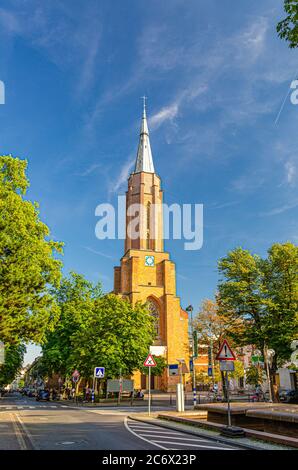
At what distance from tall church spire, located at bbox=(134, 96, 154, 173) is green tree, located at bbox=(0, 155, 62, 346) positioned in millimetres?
52352

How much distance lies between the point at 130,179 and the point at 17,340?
5558 centimetres

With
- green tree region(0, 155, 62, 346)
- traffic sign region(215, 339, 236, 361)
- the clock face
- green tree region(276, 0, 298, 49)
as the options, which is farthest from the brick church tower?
green tree region(276, 0, 298, 49)

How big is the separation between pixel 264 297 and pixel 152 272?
3609 cm

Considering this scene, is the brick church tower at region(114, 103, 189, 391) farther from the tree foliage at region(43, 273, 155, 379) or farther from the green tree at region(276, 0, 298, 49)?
the green tree at region(276, 0, 298, 49)

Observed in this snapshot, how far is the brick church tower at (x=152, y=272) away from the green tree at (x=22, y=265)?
35.4m

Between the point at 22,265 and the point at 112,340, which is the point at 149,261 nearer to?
the point at 112,340

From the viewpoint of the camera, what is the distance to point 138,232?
6831cm

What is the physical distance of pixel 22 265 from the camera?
21.1 metres

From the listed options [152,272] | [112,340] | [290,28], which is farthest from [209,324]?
[290,28]

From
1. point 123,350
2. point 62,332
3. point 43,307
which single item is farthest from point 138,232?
point 43,307

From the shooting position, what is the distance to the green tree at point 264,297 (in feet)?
93.9
